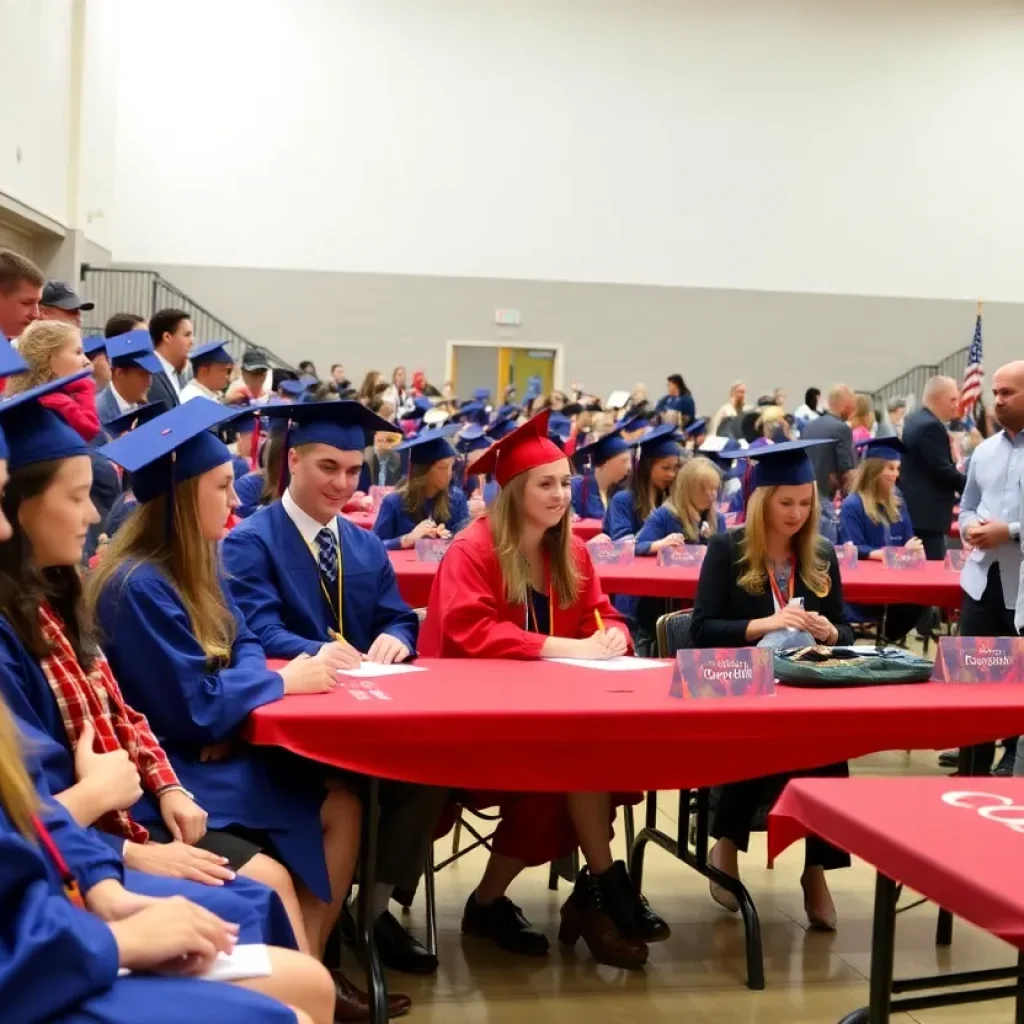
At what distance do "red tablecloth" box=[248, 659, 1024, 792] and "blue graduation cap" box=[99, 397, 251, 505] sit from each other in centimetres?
61

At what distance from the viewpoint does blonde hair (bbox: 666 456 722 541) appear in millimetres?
6984

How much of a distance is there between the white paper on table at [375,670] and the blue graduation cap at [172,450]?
70 cm

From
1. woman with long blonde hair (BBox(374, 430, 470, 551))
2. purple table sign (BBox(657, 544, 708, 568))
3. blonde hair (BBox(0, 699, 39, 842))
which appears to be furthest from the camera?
woman with long blonde hair (BBox(374, 430, 470, 551))

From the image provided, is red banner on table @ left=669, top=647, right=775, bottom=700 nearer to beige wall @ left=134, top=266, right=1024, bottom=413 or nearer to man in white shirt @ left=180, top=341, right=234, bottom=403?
man in white shirt @ left=180, top=341, right=234, bottom=403

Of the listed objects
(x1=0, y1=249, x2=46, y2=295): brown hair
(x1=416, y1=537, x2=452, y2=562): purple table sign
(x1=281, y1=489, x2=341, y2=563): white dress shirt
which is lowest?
(x1=416, y1=537, x2=452, y2=562): purple table sign

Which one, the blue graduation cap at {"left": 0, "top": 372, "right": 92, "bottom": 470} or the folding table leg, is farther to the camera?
the folding table leg

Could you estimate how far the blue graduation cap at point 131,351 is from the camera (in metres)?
6.54

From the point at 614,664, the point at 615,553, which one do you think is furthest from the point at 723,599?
the point at 615,553

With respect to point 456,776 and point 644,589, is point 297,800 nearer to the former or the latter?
point 456,776

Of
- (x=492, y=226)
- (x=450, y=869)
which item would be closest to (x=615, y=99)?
(x=492, y=226)

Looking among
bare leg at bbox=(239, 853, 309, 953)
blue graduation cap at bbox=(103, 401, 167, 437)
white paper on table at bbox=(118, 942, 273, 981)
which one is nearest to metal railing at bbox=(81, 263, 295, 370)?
blue graduation cap at bbox=(103, 401, 167, 437)

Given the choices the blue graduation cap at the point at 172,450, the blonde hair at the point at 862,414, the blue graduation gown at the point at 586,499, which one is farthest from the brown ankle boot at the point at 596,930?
the blonde hair at the point at 862,414

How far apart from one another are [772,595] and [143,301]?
17.7 metres

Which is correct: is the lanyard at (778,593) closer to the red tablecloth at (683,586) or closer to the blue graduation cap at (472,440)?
the red tablecloth at (683,586)
